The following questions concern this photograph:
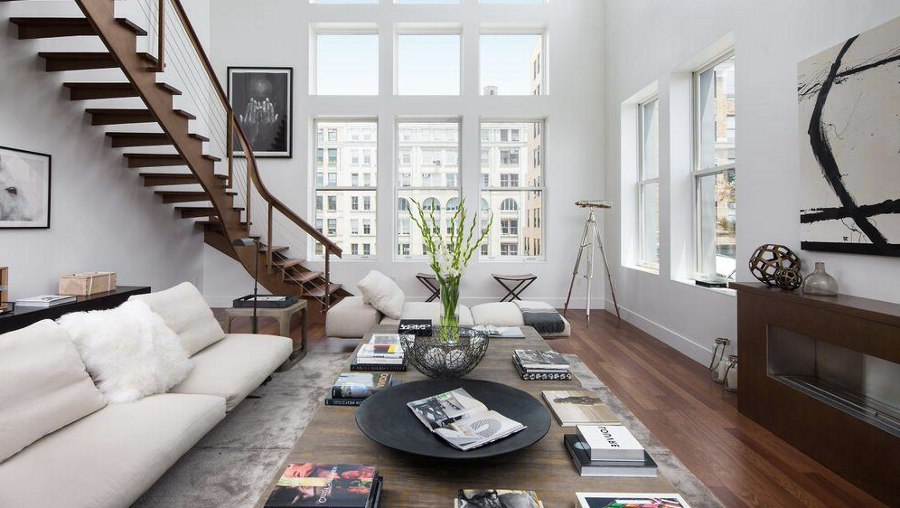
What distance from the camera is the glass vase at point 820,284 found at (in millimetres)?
2461

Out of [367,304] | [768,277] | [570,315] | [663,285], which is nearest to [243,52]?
[367,304]

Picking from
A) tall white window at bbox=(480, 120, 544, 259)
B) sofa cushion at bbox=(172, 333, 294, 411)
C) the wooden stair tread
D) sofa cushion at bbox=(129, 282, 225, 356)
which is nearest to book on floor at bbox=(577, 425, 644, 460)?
sofa cushion at bbox=(172, 333, 294, 411)

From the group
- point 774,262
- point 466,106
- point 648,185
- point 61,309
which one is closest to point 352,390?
point 774,262

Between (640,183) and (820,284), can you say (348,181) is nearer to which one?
(640,183)

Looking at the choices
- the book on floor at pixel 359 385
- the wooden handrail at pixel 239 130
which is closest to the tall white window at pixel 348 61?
the wooden handrail at pixel 239 130

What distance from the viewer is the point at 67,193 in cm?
425

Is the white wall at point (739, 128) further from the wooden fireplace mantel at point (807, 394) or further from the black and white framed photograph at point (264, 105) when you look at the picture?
the black and white framed photograph at point (264, 105)

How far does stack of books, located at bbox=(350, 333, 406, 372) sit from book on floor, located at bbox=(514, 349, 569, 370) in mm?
603

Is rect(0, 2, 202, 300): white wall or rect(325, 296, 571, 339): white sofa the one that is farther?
rect(325, 296, 571, 339): white sofa

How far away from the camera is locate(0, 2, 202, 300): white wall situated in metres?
3.70

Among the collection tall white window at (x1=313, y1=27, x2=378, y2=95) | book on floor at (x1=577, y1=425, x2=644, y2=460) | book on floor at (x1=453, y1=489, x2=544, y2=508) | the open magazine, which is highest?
tall white window at (x1=313, y1=27, x2=378, y2=95)

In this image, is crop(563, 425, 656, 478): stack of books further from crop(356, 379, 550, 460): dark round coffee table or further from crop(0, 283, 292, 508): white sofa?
crop(0, 283, 292, 508): white sofa

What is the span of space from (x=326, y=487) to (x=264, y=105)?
21.8 ft

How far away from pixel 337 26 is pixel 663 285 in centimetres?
583
